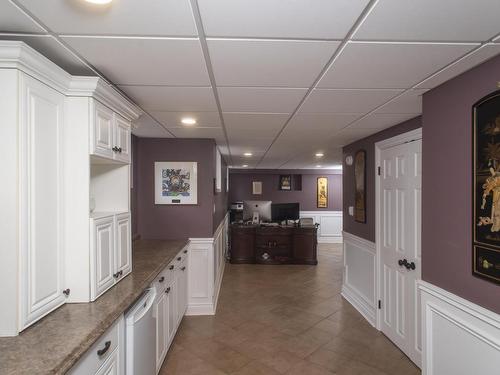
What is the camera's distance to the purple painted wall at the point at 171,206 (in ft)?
12.1

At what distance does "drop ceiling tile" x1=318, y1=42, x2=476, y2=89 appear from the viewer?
1.35 meters

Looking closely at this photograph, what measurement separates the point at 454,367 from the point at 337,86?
6.16 ft

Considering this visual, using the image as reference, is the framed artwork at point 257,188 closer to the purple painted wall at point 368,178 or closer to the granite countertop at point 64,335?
the purple painted wall at point 368,178

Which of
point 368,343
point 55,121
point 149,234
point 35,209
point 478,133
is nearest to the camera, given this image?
point 35,209

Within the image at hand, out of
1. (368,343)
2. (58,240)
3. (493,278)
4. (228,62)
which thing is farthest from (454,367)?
(58,240)

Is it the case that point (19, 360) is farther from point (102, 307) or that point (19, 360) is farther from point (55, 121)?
point (55, 121)

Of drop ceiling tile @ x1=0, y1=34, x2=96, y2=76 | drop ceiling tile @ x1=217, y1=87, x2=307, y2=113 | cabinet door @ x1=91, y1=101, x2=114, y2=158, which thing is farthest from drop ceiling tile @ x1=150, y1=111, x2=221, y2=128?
drop ceiling tile @ x1=0, y1=34, x2=96, y2=76

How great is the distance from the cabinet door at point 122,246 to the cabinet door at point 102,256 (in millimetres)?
70

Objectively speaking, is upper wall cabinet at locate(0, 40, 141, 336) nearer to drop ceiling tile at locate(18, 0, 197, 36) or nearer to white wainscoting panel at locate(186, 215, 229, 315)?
Answer: drop ceiling tile at locate(18, 0, 197, 36)

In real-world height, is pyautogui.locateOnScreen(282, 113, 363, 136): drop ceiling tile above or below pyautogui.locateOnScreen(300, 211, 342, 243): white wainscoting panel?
above

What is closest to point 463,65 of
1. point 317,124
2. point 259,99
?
point 259,99

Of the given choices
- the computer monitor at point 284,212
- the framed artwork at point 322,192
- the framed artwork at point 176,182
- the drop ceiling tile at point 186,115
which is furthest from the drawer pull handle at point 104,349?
the framed artwork at point 322,192

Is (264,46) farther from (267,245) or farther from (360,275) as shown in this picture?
(267,245)

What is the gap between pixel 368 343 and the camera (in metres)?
3.03
